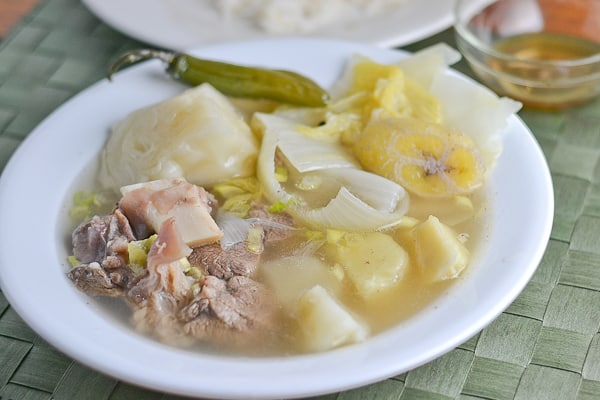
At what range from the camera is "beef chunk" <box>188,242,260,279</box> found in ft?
8.95

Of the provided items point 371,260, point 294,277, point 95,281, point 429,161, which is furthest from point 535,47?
point 95,281

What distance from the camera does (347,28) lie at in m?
4.30

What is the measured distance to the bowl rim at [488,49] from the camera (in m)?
3.71

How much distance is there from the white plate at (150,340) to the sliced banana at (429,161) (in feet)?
0.37

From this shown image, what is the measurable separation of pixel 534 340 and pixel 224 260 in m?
1.08

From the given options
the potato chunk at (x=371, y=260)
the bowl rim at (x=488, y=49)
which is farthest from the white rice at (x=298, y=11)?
the potato chunk at (x=371, y=260)

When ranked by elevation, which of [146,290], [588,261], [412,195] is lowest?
[588,261]

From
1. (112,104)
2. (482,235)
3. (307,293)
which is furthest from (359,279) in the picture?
(112,104)

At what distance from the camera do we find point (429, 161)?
3.11 meters

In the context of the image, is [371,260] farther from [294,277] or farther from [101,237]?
[101,237]

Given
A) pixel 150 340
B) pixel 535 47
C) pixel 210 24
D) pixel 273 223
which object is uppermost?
pixel 150 340

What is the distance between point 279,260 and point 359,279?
30 cm

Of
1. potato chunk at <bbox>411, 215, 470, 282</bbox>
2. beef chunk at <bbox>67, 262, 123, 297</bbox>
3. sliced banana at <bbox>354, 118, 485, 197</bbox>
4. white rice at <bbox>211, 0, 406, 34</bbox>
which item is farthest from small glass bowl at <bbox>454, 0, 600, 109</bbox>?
beef chunk at <bbox>67, 262, 123, 297</bbox>

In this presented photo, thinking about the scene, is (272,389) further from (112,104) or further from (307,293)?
(112,104)
